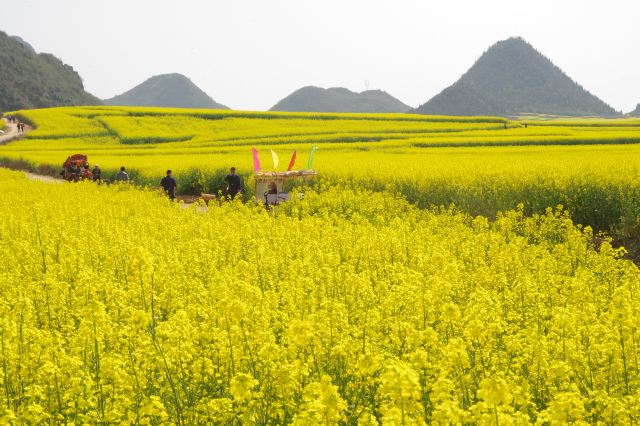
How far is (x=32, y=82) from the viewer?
136125 millimetres

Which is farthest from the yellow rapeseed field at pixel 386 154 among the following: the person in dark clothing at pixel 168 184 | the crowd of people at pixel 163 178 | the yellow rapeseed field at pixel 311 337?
the yellow rapeseed field at pixel 311 337

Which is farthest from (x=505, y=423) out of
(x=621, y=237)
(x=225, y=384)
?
(x=621, y=237)

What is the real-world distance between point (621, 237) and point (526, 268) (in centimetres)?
588

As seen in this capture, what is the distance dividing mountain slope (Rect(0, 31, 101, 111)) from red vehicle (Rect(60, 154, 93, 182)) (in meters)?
108

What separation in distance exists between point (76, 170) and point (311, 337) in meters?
28.7

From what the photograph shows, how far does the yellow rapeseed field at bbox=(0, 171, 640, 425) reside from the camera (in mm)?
4027

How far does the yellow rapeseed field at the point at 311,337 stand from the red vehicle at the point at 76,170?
19.0 meters

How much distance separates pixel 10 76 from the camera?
436 feet

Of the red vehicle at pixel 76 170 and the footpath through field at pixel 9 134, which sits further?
the footpath through field at pixel 9 134

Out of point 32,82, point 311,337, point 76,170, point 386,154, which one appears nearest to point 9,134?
point 76,170

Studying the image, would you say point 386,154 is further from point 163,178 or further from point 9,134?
point 9,134

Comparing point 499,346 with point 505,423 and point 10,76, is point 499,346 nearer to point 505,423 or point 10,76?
point 505,423

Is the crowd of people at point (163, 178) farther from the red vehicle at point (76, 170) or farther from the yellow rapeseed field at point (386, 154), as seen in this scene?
the yellow rapeseed field at point (386, 154)

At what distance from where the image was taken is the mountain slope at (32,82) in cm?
12838
